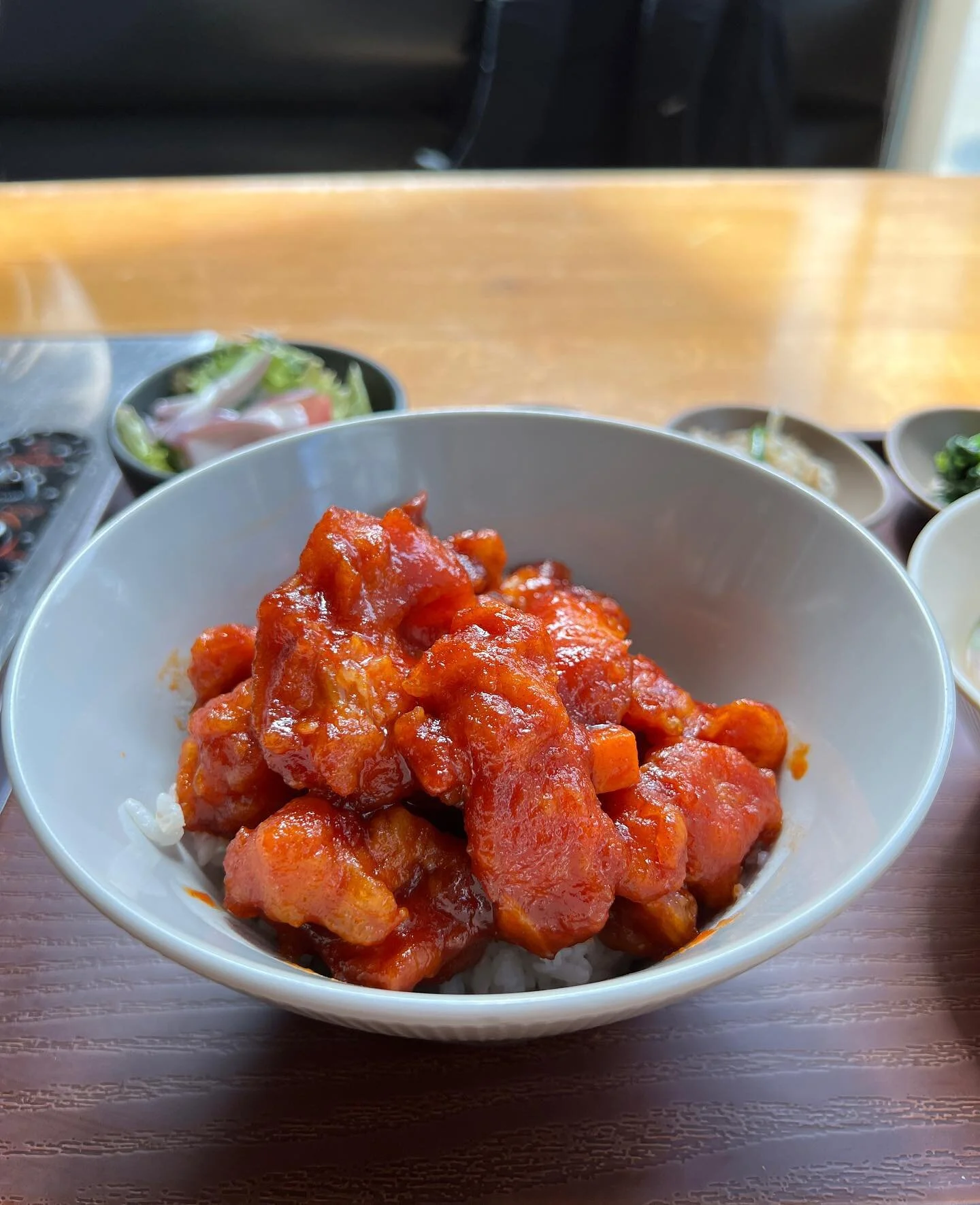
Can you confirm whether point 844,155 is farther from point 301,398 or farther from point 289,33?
point 301,398

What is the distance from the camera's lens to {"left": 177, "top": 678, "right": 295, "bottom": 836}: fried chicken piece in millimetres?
907

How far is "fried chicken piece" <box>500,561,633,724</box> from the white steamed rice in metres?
0.23

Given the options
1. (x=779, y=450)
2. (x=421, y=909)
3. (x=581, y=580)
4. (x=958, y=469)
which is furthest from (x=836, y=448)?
(x=421, y=909)

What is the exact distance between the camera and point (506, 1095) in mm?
865

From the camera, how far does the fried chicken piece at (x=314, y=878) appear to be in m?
0.79

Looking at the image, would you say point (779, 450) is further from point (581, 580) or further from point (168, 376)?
point (168, 376)

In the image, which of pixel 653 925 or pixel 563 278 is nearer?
pixel 653 925

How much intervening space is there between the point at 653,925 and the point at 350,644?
15.6 inches

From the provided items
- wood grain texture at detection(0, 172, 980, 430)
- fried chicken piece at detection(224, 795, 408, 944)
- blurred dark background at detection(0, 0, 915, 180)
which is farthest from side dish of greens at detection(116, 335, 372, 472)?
blurred dark background at detection(0, 0, 915, 180)

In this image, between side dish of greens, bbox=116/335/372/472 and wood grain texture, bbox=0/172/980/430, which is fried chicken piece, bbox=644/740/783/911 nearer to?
side dish of greens, bbox=116/335/372/472

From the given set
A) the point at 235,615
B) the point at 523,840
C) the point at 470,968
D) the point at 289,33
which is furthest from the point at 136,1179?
the point at 289,33

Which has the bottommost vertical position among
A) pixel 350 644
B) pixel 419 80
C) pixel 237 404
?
pixel 237 404

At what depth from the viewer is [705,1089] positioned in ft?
2.86

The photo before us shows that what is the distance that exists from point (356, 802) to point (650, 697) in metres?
0.35
